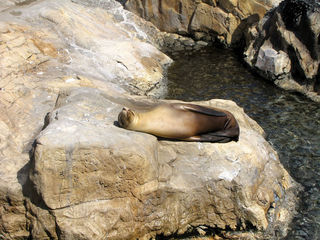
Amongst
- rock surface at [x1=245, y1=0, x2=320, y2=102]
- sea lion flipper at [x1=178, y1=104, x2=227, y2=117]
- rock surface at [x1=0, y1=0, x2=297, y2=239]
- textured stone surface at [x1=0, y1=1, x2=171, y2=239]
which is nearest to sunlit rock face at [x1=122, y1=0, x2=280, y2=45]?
textured stone surface at [x1=0, y1=1, x2=171, y2=239]

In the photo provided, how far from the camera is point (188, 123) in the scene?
6172 millimetres

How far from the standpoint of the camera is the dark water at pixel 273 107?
6.41 metres

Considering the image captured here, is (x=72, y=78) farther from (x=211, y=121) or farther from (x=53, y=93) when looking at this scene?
(x=211, y=121)

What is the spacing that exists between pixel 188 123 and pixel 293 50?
18.5 ft

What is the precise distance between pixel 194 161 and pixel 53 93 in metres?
3.18

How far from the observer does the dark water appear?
6.41 m

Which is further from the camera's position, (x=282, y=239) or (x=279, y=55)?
(x=279, y=55)

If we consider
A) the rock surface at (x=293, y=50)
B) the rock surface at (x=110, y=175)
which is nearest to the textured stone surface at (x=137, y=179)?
the rock surface at (x=110, y=175)

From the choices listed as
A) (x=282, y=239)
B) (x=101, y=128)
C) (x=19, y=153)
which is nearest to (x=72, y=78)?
(x=19, y=153)

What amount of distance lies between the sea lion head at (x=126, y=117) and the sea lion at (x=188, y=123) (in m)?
0.20

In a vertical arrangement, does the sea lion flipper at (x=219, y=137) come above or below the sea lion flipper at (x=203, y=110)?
below

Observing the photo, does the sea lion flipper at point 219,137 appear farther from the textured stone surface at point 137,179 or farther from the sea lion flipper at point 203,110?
the sea lion flipper at point 203,110

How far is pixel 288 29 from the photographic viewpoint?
1073 cm

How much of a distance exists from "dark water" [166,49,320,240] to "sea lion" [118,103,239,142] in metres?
1.60
